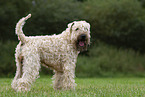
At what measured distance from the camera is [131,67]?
18500mm

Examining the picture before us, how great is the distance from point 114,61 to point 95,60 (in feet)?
4.68

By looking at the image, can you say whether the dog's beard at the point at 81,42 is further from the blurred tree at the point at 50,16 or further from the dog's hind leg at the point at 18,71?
the blurred tree at the point at 50,16

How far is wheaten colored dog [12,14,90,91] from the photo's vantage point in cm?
633

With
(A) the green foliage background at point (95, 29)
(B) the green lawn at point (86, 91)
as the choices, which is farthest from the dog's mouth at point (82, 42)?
(A) the green foliage background at point (95, 29)

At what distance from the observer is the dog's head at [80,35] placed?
22.0ft

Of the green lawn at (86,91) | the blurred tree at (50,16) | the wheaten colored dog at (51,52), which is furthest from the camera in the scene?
the blurred tree at (50,16)

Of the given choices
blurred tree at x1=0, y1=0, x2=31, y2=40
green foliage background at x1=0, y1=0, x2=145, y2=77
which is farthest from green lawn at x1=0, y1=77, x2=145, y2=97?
blurred tree at x1=0, y1=0, x2=31, y2=40

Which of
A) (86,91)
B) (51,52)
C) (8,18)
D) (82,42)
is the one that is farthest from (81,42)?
(8,18)

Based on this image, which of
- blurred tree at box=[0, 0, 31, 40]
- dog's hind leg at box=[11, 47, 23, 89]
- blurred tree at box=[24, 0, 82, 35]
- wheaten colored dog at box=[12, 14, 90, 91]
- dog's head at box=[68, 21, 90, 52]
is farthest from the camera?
blurred tree at box=[0, 0, 31, 40]

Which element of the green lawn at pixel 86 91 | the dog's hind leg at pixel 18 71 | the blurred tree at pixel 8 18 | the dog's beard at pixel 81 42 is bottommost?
the green lawn at pixel 86 91

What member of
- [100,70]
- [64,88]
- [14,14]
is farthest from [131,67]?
[64,88]

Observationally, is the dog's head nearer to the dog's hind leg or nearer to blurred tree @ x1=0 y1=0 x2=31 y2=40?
the dog's hind leg

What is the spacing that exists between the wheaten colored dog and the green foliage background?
8.95 metres

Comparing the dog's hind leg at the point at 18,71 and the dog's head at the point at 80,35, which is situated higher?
the dog's head at the point at 80,35
